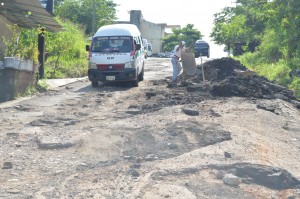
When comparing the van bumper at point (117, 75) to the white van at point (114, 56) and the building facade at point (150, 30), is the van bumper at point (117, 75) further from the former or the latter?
the building facade at point (150, 30)

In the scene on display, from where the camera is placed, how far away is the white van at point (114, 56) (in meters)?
19.2

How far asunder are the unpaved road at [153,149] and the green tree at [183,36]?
6532cm

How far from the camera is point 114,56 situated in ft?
63.6

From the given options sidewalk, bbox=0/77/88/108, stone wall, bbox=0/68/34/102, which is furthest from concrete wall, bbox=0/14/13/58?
sidewalk, bbox=0/77/88/108

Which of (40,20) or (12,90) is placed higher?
(40,20)

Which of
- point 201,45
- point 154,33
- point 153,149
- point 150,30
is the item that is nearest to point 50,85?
point 153,149

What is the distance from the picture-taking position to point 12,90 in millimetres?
15430

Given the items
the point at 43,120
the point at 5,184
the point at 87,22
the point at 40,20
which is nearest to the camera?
the point at 5,184

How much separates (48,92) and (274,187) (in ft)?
40.4

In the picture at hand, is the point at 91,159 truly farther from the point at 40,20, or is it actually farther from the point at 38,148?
the point at 40,20

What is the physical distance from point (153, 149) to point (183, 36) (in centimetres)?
7316

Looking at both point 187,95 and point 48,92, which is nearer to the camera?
point 187,95

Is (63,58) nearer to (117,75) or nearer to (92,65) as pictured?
(92,65)

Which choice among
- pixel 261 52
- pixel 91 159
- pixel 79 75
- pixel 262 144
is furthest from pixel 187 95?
pixel 261 52
